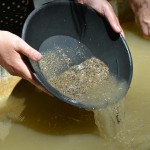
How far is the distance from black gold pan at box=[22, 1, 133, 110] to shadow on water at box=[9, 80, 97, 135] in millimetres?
270

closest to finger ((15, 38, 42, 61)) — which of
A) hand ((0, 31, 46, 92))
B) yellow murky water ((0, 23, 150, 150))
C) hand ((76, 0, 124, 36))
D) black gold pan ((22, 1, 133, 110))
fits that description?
hand ((0, 31, 46, 92))

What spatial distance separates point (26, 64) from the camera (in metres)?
1.20

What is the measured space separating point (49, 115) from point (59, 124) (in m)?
0.06

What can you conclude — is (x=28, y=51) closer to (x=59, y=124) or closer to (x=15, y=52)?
(x=15, y=52)

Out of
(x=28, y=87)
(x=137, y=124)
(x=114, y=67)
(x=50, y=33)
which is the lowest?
(x=137, y=124)

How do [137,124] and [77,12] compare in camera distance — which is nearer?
[77,12]

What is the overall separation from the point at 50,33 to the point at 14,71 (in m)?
0.20

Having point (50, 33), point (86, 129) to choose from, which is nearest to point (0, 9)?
point (50, 33)

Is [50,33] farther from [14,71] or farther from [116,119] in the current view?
[116,119]

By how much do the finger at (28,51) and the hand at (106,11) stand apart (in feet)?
1.03

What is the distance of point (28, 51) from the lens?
3.72ft

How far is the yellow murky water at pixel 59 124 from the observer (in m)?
1.41

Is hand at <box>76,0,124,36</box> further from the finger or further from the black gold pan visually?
the finger

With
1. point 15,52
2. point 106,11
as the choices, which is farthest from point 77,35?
point 15,52
